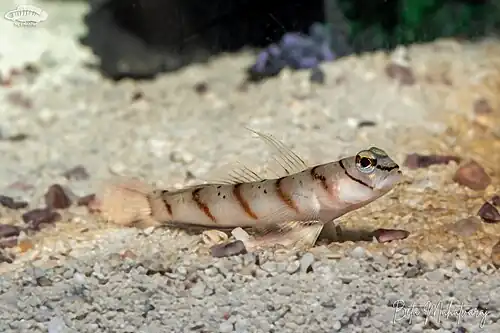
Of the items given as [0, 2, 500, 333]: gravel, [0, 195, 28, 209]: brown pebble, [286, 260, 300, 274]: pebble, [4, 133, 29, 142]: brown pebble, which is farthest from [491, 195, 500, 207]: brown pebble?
[4, 133, 29, 142]: brown pebble

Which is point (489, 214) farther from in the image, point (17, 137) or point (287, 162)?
point (17, 137)

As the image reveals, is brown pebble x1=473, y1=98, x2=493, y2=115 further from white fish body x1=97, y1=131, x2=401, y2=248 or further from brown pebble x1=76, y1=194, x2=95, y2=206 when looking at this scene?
brown pebble x1=76, y1=194, x2=95, y2=206

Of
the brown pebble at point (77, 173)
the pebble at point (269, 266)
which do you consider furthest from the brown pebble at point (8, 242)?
the pebble at point (269, 266)

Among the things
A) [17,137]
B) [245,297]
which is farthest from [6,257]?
[17,137]

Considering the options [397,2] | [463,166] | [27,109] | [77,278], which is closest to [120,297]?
[77,278]

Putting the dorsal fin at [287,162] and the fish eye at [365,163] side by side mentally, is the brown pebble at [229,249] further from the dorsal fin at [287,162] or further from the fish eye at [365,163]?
the fish eye at [365,163]

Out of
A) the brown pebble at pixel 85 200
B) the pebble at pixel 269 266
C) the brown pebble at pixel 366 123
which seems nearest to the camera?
the pebble at pixel 269 266

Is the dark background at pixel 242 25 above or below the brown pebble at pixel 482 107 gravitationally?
above
